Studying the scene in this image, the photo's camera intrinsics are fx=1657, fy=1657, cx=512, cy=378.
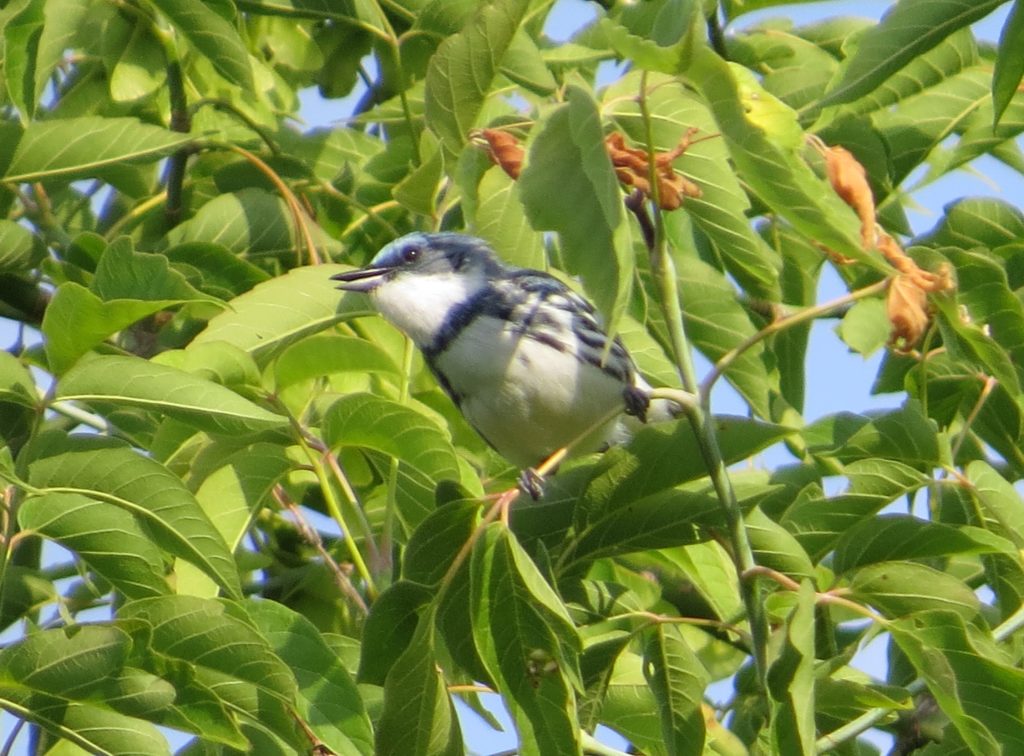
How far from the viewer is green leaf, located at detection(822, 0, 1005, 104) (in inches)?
86.7

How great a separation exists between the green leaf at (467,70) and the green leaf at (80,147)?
0.81 meters

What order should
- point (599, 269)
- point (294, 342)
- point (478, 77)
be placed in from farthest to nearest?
1. point (294, 342)
2. point (478, 77)
3. point (599, 269)

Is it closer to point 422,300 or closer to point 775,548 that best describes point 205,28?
point 422,300

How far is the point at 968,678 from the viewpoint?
A: 7.01 feet

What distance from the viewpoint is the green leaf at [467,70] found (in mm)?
2645

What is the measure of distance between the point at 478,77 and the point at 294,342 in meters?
0.61

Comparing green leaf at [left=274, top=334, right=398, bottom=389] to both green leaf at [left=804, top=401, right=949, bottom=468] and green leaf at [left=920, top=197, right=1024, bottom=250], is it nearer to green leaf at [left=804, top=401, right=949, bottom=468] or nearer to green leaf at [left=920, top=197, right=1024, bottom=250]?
green leaf at [left=804, top=401, right=949, bottom=468]

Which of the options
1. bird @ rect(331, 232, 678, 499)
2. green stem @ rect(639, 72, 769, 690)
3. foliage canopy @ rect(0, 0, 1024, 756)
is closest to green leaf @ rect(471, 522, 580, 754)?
foliage canopy @ rect(0, 0, 1024, 756)

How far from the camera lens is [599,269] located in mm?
1871

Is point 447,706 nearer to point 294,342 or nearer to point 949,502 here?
point 294,342

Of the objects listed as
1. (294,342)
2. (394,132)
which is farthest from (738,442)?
(394,132)

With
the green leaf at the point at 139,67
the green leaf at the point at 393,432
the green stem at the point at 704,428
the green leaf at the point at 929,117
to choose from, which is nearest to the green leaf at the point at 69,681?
the green leaf at the point at 393,432

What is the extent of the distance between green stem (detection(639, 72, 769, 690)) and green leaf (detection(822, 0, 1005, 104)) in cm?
32

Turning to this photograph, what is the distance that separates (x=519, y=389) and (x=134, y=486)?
1.31m
